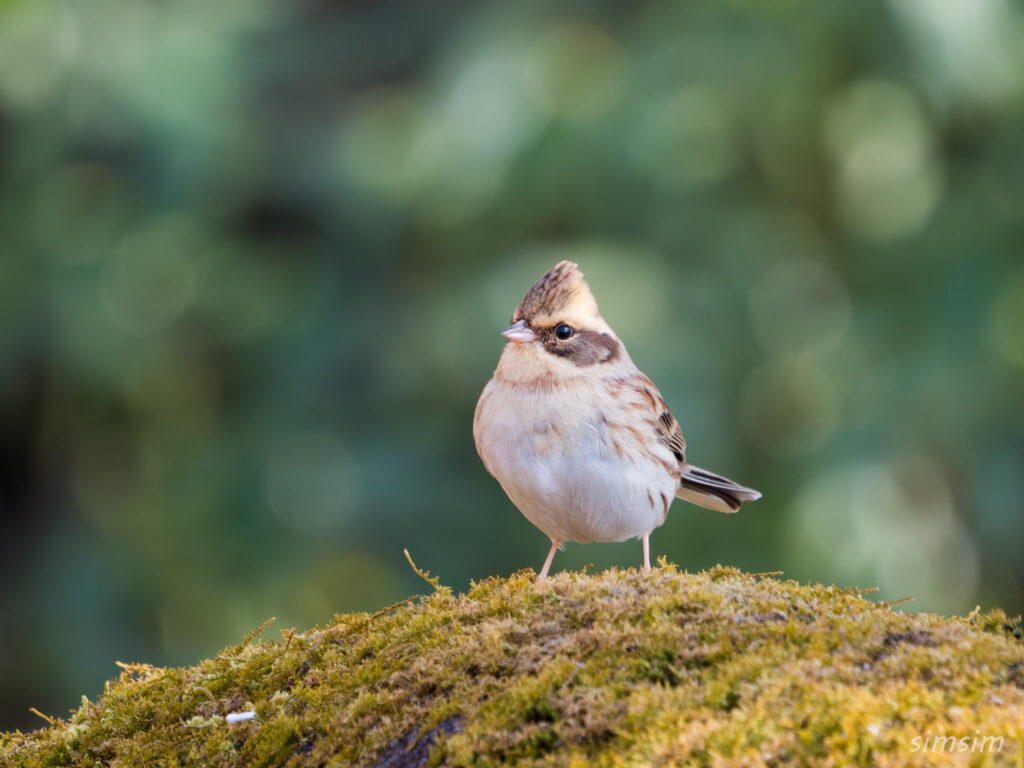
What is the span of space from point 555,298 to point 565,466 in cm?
63

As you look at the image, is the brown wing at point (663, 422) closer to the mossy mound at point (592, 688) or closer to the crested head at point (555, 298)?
the crested head at point (555, 298)

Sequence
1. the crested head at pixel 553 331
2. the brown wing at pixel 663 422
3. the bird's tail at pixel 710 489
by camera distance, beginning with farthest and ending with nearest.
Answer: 1. the bird's tail at pixel 710 489
2. the brown wing at pixel 663 422
3. the crested head at pixel 553 331

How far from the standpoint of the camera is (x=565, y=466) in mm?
3994

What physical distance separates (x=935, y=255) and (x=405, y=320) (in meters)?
3.59

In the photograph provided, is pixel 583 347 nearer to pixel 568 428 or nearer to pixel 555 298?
pixel 555 298

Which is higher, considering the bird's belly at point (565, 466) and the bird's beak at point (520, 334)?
the bird's beak at point (520, 334)

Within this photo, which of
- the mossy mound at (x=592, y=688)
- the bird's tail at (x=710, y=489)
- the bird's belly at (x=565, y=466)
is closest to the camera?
the mossy mound at (x=592, y=688)

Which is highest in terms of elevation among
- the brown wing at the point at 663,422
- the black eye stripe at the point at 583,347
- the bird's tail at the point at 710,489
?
the black eye stripe at the point at 583,347

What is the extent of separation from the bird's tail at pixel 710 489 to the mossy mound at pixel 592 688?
196cm

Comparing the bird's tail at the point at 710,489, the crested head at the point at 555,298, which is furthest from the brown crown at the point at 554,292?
the bird's tail at the point at 710,489

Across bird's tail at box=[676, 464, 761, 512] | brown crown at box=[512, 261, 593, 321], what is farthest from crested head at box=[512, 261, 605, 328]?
bird's tail at box=[676, 464, 761, 512]

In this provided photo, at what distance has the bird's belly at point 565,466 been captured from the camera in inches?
157

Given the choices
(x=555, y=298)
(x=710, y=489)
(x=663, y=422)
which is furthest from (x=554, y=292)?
(x=710, y=489)

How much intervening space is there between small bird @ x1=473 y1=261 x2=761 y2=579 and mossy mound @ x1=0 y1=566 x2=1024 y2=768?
2.84 ft
